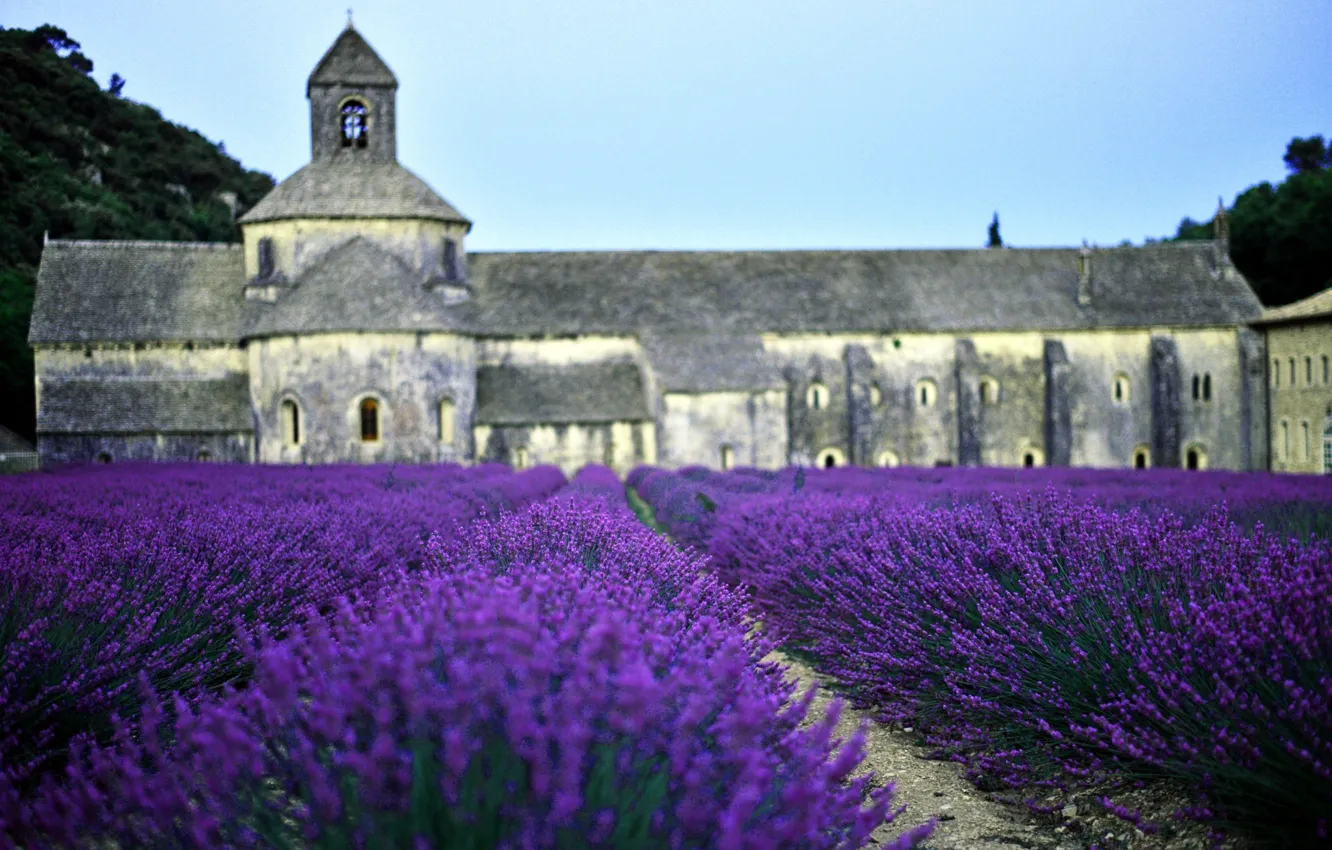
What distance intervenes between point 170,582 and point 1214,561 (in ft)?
15.8

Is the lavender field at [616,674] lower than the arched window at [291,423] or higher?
lower

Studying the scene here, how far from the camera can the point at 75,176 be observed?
6116 centimetres

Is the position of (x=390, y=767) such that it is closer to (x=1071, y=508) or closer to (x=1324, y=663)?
(x=1324, y=663)

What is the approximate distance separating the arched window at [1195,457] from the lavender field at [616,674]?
1298 inches

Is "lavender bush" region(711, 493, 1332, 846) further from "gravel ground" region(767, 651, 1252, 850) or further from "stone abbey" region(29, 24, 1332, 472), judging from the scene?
"stone abbey" region(29, 24, 1332, 472)

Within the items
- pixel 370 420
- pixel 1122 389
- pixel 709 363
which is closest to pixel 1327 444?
pixel 1122 389

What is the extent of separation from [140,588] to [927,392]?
35.9m

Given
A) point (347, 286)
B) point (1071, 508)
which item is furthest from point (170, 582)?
point (347, 286)

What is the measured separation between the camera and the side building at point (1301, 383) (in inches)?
1438

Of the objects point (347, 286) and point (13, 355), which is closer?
point (347, 286)

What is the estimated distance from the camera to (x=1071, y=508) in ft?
21.4

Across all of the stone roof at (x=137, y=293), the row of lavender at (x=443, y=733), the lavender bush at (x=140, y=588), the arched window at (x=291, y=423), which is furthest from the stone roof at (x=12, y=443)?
the row of lavender at (x=443, y=733)

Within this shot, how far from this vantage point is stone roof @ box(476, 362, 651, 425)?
35406 millimetres

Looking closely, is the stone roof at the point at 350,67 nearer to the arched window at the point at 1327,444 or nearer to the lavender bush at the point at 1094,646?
the arched window at the point at 1327,444
